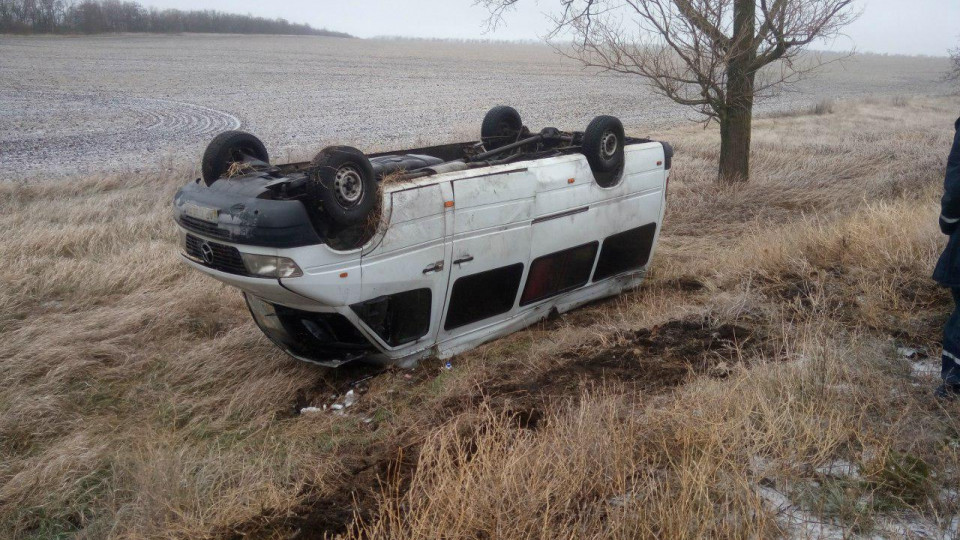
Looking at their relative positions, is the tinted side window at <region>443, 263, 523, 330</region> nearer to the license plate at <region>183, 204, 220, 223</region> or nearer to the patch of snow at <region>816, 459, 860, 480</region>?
the license plate at <region>183, 204, 220, 223</region>

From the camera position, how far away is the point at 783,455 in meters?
3.12

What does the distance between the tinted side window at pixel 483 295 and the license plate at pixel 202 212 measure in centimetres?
167

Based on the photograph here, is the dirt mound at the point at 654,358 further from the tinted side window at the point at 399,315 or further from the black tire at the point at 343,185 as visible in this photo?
the black tire at the point at 343,185

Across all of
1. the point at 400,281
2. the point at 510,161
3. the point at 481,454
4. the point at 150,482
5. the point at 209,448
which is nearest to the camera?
the point at 481,454

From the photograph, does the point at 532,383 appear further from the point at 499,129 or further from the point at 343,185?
the point at 499,129

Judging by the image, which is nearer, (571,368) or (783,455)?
(783,455)

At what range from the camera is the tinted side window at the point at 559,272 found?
225 inches

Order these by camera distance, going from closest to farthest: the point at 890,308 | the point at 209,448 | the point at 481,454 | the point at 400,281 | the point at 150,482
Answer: the point at 481,454 < the point at 150,482 < the point at 209,448 < the point at 400,281 < the point at 890,308

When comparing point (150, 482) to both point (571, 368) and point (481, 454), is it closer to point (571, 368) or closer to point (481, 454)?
point (481, 454)

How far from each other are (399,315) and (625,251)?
95.3 inches

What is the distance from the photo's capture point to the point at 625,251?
6.45m

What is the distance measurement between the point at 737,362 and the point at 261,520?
287 cm

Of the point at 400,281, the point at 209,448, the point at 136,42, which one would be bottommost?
the point at 209,448

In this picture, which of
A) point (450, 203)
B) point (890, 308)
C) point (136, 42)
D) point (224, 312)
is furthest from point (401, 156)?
point (136, 42)
